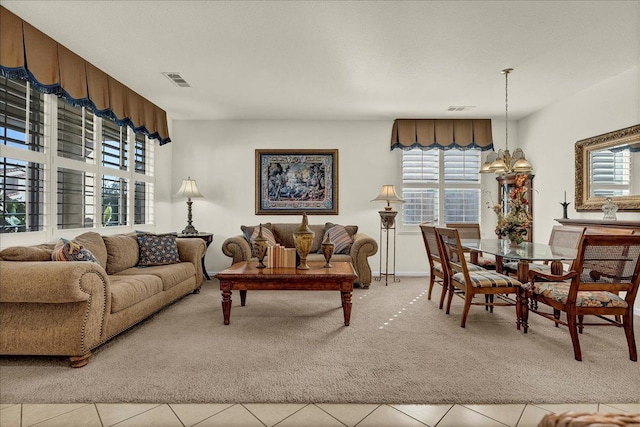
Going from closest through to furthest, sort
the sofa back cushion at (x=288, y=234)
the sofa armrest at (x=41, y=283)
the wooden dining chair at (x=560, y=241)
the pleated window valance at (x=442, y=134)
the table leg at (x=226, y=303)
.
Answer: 1. the sofa armrest at (x=41, y=283)
2. the table leg at (x=226, y=303)
3. the wooden dining chair at (x=560, y=241)
4. the sofa back cushion at (x=288, y=234)
5. the pleated window valance at (x=442, y=134)

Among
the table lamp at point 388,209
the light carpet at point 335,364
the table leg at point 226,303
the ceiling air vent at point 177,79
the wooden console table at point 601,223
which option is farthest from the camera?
the table lamp at point 388,209

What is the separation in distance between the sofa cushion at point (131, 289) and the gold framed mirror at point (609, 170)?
15.7 ft

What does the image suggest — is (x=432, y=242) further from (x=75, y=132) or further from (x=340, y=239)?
(x=75, y=132)

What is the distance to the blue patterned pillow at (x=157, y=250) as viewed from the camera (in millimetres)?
3979

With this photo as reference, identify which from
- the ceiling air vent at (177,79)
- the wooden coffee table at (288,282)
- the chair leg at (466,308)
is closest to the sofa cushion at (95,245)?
the wooden coffee table at (288,282)

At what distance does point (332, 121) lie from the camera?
5785mm

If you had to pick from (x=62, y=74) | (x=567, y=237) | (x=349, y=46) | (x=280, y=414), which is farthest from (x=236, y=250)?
(x=567, y=237)

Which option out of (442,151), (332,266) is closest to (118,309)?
(332,266)

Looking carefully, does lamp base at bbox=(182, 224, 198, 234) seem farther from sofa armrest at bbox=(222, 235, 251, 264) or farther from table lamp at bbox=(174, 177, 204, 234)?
sofa armrest at bbox=(222, 235, 251, 264)

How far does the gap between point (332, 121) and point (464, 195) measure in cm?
247

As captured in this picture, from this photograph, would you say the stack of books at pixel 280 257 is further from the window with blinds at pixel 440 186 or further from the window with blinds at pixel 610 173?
the window with blinds at pixel 610 173

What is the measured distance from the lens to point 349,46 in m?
3.23

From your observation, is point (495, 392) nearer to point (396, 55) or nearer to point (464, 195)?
point (396, 55)

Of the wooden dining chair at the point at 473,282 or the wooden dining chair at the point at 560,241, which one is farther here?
the wooden dining chair at the point at 560,241
